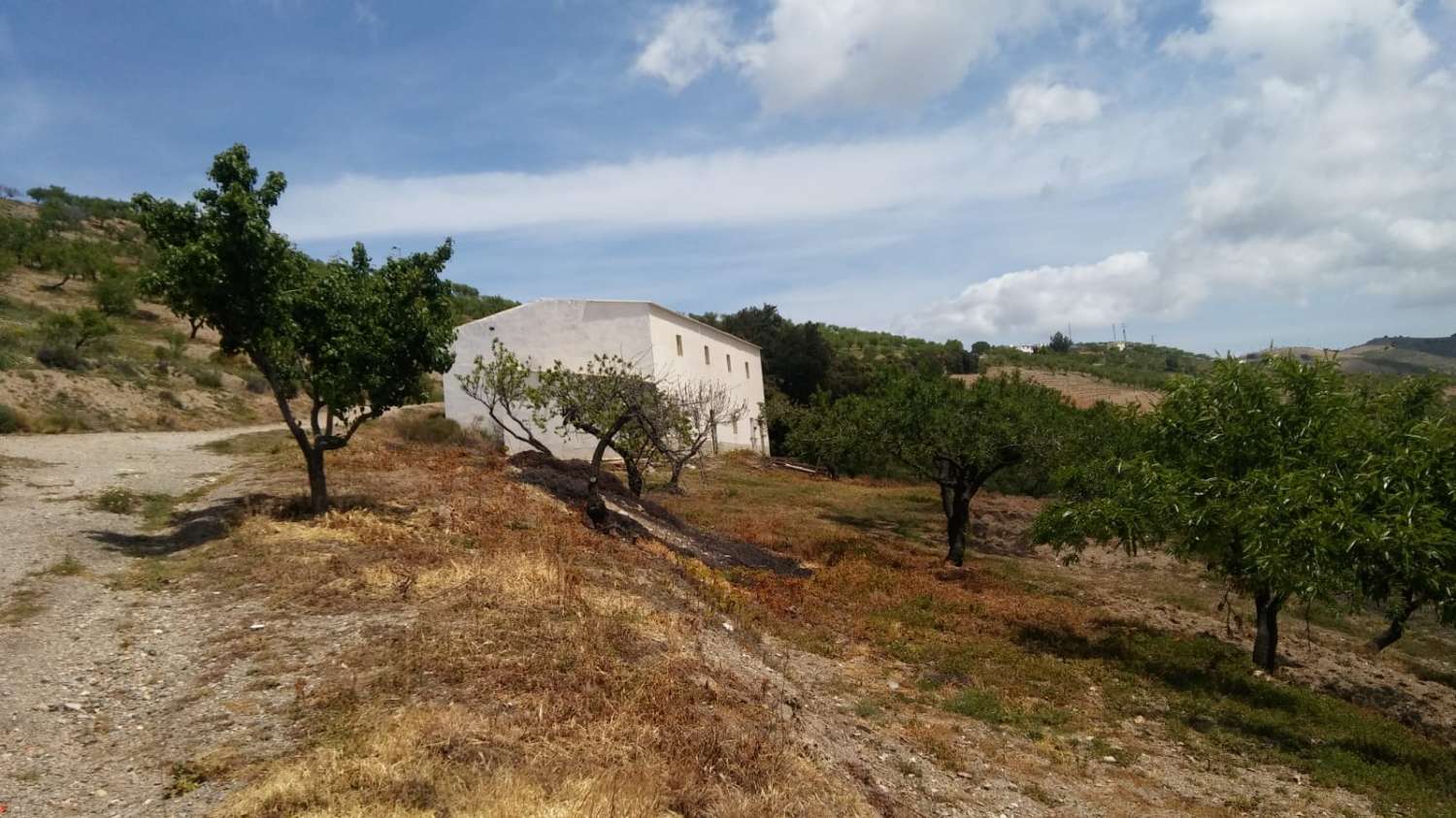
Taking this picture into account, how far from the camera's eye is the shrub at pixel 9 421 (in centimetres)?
2294

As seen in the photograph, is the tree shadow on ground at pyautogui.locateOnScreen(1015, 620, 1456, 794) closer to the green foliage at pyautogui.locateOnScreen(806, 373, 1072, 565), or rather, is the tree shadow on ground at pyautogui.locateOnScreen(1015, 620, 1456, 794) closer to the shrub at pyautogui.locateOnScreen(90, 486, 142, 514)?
the green foliage at pyautogui.locateOnScreen(806, 373, 1072, 565)

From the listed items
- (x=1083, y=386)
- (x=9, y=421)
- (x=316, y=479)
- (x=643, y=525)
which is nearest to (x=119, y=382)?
(x=9, y=421)

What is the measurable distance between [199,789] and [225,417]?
31.5 meters

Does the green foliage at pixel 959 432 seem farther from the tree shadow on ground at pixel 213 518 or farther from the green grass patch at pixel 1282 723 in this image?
the tree shadow on ground at pixel 213 518

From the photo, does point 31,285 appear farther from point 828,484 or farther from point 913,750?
point 913,750

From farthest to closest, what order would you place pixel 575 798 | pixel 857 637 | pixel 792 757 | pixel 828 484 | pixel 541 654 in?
pixel 828 484
pixel 857 637
pixel 541 654
pixel 792 757
pixel 575 798

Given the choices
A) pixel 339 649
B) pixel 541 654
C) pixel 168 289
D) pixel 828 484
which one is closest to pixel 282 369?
pixel 168 289

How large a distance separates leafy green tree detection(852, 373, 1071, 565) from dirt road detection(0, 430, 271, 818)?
1530 centimetres

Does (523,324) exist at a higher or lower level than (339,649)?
higher

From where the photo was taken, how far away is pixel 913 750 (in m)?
9.05

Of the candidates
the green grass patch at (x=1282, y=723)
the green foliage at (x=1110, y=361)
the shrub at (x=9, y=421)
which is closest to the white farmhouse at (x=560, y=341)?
the shrub at (x=9, y=421)

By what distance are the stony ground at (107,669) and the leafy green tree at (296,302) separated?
2.89 metres

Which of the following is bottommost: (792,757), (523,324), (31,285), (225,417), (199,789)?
(792,757)

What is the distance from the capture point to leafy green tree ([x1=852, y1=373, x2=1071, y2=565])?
21.0 metres
